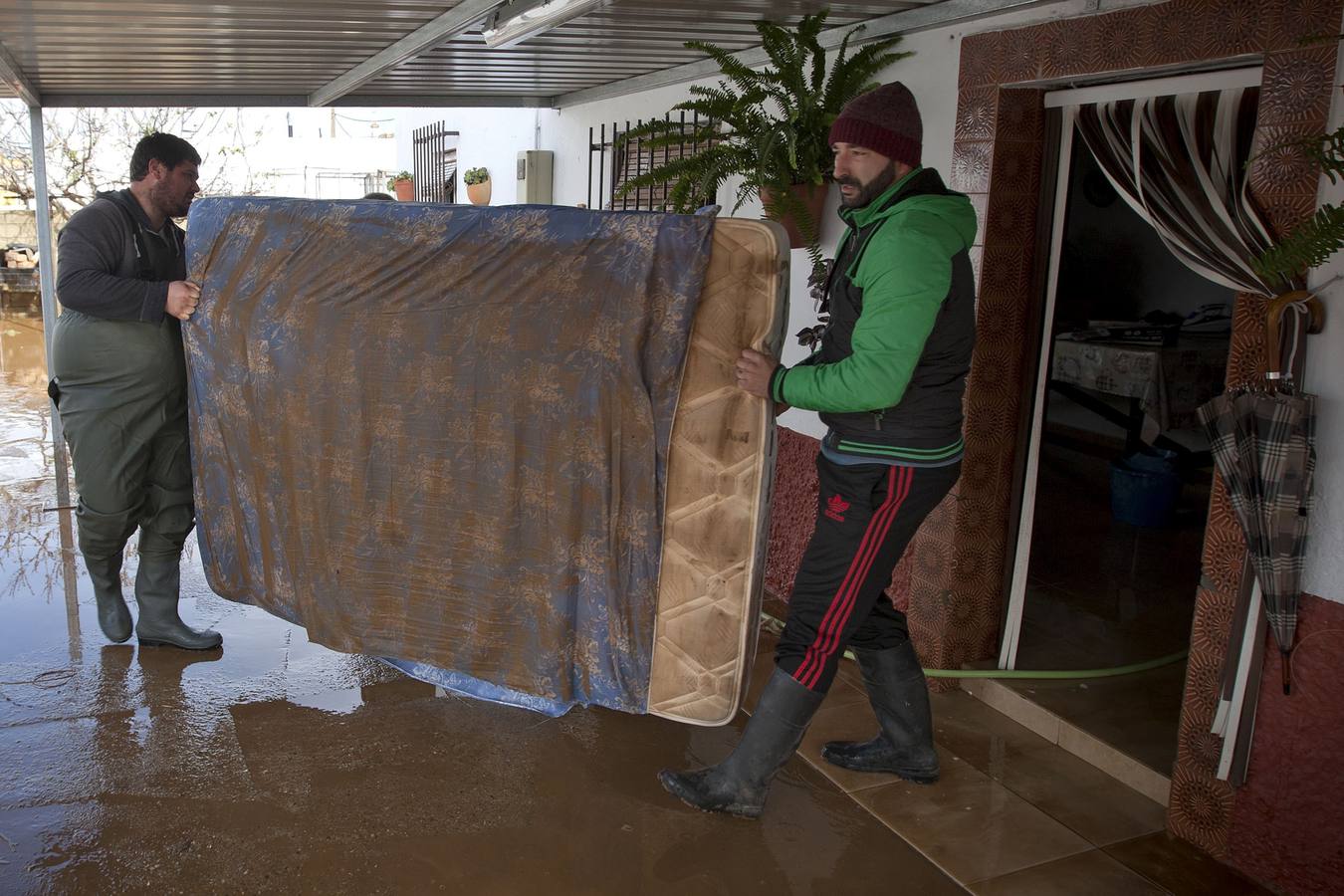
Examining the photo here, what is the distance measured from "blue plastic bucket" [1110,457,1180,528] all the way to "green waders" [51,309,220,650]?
16.7 ft

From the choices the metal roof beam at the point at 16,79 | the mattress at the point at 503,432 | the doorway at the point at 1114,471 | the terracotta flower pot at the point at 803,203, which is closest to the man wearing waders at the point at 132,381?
the mattress at the point at 503,432

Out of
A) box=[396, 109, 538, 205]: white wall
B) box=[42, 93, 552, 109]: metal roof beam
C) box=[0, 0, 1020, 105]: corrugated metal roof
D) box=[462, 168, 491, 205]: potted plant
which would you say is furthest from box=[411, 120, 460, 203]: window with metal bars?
box=[0, 0, 1020, 105]: corrugated metal roof

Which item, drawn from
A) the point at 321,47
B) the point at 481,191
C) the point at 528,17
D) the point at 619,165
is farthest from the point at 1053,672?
the point at 481,191

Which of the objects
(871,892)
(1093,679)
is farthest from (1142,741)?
(871,892)

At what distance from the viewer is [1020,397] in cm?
392

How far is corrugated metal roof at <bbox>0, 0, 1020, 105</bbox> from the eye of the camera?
4434 mm

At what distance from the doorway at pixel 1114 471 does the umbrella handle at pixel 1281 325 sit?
73 centimetres

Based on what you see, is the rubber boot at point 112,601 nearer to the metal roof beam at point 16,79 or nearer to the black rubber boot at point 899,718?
the metal roof beam at point 16,79

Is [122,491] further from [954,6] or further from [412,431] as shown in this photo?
[954,6]

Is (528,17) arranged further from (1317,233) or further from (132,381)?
(1317,233)

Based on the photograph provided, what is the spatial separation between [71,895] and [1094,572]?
4.74 metres

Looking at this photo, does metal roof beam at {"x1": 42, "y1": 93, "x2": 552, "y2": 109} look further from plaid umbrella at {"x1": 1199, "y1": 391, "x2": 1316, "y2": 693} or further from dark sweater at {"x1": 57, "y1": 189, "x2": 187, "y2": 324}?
plaid umbrella at {"x1": 1199, "y1": 391, "x2": 1316, "y2": 693}

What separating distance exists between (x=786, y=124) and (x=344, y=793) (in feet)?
9.47

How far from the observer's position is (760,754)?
10.0 ft
